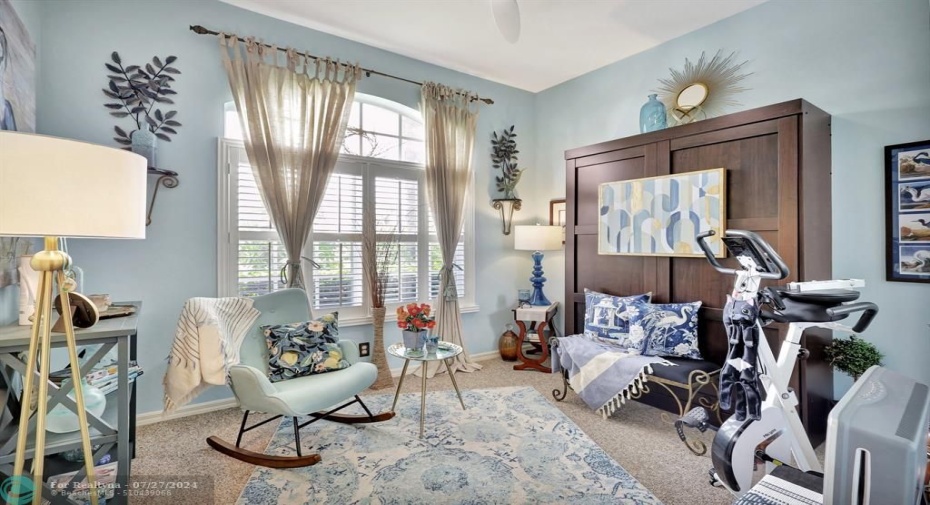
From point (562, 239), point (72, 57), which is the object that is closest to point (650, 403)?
point (562, 239)

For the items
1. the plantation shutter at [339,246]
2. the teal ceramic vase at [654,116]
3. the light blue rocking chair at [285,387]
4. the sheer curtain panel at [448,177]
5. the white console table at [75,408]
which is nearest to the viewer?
the white console table at [75,408]

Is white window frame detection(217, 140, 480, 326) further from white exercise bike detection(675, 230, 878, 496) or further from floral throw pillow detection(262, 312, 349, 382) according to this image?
white exercise bike detection(675, 230, 878, 496)

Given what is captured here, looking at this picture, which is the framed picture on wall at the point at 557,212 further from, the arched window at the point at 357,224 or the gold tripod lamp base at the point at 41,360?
the gold tripod lamp base at the point at 41,360

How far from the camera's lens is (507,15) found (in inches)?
78.3

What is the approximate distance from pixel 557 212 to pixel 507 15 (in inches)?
103

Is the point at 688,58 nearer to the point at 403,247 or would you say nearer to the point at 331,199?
the point at 403,247

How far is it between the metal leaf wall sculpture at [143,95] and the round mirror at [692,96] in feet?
12.2

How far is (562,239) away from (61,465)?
380 centimetres

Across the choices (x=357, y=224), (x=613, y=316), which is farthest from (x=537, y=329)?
(x=357, y=224)

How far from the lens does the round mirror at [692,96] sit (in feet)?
10.3

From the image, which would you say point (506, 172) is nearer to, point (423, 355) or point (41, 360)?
point (423, 355)

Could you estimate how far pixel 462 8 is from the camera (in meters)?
2.99

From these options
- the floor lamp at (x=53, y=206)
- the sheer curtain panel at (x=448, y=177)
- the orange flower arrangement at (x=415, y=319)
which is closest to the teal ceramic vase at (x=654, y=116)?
the sheer curtain panel at (x=448, y=177)

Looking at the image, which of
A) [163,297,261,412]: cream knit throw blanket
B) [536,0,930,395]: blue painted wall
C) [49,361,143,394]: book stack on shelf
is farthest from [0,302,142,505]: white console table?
[536,0,930,395]: blue painted wall
